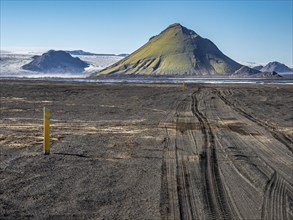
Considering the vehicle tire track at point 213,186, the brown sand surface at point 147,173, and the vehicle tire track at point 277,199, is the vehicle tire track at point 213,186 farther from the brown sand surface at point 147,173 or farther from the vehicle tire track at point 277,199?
the vehicle tire track at point 277,199

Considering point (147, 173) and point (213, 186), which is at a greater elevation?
point (213, 186)

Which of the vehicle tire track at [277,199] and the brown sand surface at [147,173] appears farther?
the brown sand surface at [147,173]

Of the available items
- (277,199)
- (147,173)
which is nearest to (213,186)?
(277,199)

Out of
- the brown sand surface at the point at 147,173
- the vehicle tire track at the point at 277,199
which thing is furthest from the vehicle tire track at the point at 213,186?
the vehicle tire track at the point at 277,199

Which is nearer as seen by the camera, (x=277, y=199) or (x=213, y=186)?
(x=277, y=199)

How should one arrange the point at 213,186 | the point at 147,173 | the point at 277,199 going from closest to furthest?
the point at 277,199
the point at 213,186
the point at 147,173

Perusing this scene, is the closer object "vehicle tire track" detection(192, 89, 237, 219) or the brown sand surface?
"vehicle tire track" detection(192, 89, 237, 219)

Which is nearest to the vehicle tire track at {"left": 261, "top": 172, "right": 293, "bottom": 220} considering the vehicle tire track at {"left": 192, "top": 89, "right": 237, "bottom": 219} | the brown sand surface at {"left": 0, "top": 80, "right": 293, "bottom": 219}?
the brown sand surface at {"left": 0, "top": 80, "right": 293, "bottom": 219}

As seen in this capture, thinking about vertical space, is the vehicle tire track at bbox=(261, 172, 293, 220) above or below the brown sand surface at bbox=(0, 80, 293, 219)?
above

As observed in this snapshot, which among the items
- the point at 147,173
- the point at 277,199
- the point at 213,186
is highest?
the point at 277,199

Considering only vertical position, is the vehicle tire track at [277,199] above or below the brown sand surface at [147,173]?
above

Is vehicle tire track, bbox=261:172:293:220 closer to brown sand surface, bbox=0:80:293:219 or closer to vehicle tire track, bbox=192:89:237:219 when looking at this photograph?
brown sand surface, bbox=0:80:293:219

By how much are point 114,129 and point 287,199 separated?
11.1 m

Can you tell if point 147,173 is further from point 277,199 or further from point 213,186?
point 277,199
